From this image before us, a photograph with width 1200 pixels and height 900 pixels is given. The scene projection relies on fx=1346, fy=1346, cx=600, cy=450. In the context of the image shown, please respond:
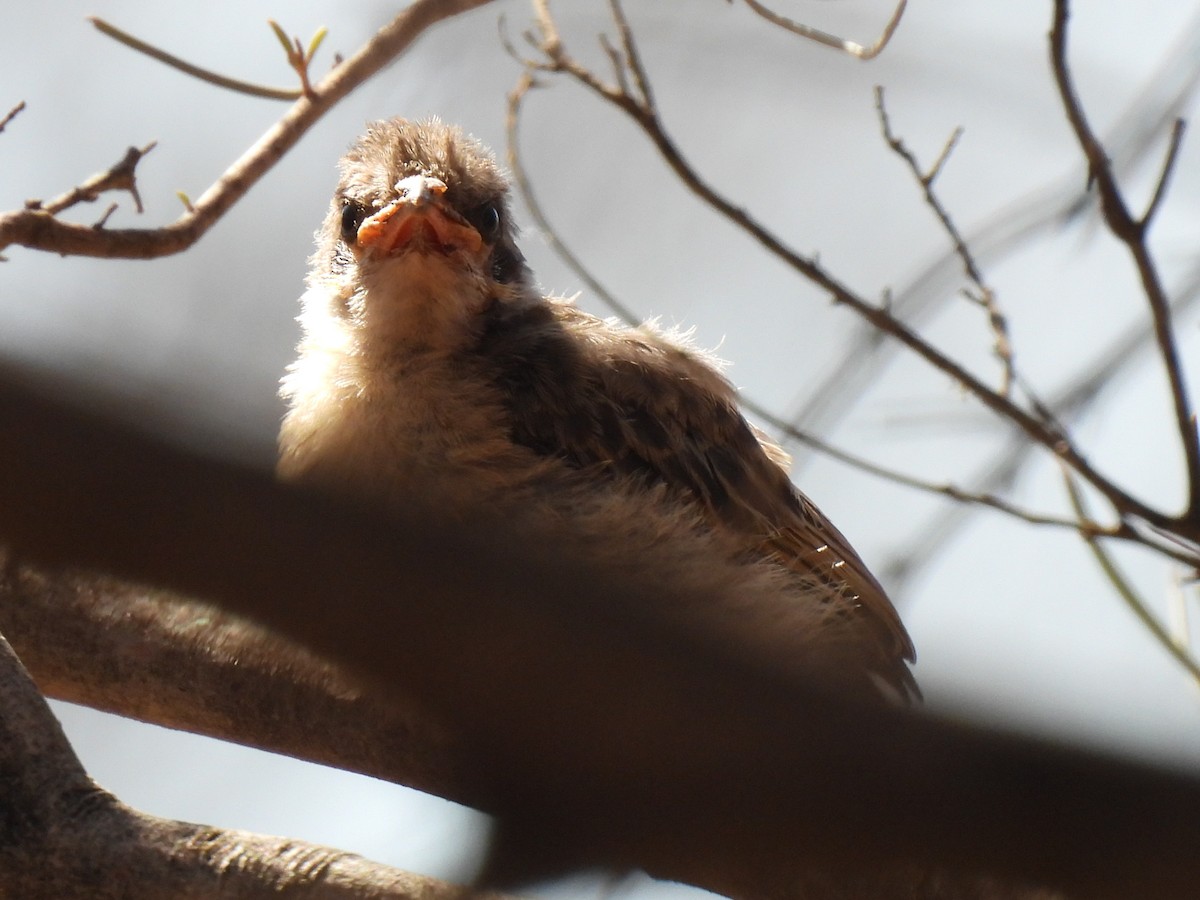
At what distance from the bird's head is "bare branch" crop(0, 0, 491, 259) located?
304 millimetres

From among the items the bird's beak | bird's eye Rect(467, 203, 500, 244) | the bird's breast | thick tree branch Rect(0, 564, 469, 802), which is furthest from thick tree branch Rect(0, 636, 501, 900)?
bird's eye Rect(467, 203, 500, 244)

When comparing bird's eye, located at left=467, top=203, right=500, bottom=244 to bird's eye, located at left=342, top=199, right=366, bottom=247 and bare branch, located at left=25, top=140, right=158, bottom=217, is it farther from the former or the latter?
bare branch, located at left=25, top=140, right=158, bottom=217

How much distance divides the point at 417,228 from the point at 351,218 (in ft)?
1.30

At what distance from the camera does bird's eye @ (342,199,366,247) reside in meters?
3.58

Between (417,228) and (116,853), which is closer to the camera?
(116,853)

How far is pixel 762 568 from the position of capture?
3.13 metres

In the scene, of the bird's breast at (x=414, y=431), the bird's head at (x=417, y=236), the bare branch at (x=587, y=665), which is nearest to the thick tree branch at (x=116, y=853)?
the bird's breast at (x=414, y=431)

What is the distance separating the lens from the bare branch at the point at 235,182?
8.81ft

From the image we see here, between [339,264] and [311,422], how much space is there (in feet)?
2.33

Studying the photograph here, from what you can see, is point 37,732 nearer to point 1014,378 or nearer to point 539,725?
point 539,725

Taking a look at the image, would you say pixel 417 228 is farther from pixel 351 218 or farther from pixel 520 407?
pixel 520 407

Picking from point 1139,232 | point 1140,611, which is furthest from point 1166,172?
point 1140,611

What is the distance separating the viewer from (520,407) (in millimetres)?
3000

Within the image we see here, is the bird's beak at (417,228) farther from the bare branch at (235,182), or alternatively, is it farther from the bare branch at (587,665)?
the bare branch at (587,665)
